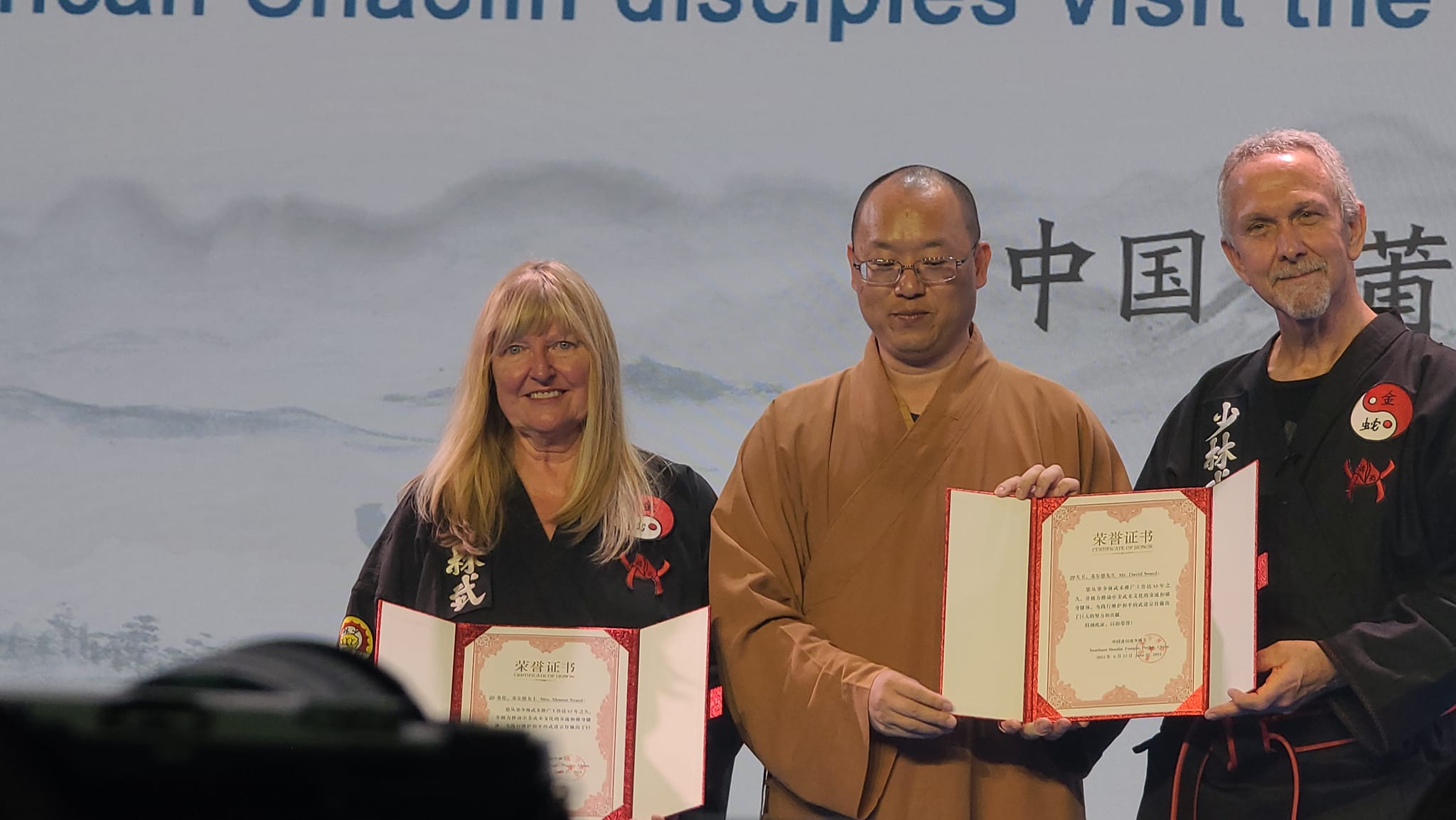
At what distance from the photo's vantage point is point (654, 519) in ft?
9.89

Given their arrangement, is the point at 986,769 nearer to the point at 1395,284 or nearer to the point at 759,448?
the point at 759,448

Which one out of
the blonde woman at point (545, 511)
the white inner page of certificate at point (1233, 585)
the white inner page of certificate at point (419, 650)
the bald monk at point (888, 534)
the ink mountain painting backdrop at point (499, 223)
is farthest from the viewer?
the ink mountain painting backdrop at point (499, 223)

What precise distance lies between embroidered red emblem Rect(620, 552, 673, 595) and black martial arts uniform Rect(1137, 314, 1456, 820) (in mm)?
981

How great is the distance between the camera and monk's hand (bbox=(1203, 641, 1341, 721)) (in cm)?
262

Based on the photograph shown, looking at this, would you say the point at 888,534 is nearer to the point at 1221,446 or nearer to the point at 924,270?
the point at 924,270

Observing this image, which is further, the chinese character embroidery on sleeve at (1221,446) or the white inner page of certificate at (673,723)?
the chinese character embroidery on sleeve at (1221,446)

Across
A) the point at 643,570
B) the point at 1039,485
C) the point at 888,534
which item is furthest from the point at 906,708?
the point at 643,570

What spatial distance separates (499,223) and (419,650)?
4.70ft

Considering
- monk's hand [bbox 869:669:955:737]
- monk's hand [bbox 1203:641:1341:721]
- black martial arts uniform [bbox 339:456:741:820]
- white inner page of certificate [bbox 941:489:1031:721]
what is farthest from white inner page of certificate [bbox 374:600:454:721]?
monk's hand [bbox 1203:641:1341:721]

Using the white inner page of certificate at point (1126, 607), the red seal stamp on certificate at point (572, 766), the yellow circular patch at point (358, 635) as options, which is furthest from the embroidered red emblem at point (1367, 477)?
the yellow circular patch at point (358, 635)

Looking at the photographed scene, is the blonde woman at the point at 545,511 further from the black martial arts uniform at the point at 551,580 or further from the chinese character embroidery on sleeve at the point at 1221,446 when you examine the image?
the chinese character embroidery on sleeve at the point at 1221,446

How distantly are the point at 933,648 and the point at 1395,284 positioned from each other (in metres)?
1.51

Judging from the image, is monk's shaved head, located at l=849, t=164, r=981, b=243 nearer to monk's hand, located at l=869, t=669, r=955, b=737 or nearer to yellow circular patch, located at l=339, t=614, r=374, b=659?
monk's hand, located at l=869, t=669, r=955, b=737

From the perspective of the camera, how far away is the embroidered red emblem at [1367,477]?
2.74 metres
